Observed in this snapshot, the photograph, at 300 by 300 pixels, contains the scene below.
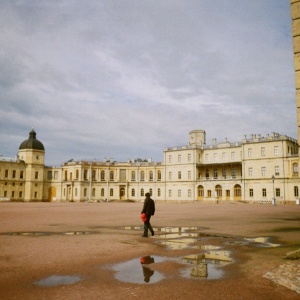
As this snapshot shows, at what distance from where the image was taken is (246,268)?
7402mm

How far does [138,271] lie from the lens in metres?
7.14

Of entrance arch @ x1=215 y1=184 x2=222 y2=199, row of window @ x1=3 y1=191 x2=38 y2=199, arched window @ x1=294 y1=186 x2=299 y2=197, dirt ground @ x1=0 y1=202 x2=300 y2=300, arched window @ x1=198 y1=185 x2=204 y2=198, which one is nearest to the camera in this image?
dirt ground @ x1=0 y1=202 x2=300 y2=300

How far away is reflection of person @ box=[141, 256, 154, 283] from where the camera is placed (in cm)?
664

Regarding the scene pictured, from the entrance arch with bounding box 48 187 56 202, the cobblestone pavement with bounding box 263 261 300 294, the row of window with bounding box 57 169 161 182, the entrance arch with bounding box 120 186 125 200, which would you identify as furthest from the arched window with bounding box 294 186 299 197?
the cobblestone pavement with bounding box 263 261 300 294

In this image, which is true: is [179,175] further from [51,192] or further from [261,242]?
[261,242]

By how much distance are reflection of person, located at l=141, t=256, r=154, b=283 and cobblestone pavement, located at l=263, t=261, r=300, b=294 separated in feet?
7.03

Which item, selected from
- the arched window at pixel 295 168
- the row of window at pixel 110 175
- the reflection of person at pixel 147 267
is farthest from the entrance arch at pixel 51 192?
the reflection of person at pixel 147 267

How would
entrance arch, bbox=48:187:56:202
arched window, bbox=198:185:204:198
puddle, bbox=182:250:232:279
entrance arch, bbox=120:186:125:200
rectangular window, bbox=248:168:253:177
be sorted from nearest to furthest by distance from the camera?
puddle, bbox=182:250:232:279 → rectangular window, bbox=248:168:253:177 → arched window, bbox=198:185:204:198 → entrance arch, bbox=120:186:125:200 → entrance arch, bbox=48:187:56:202

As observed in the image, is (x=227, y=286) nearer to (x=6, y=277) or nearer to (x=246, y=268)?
(x=246, y=268)

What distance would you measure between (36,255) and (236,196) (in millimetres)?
68639

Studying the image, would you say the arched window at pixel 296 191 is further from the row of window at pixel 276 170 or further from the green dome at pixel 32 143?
the green dome at pixel 32 143

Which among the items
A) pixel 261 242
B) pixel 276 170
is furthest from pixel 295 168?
pixel 261 242

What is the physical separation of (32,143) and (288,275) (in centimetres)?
8872

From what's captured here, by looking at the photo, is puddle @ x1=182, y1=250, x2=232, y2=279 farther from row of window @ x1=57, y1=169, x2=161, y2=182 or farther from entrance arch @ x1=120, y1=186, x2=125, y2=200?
entrance arch @ x1=120, y1=186, x2=125, y2=200
